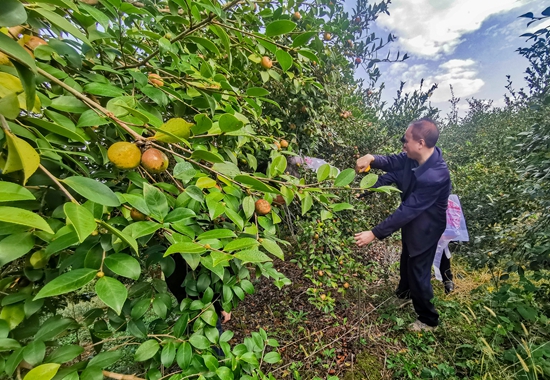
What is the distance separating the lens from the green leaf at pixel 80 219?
364mm

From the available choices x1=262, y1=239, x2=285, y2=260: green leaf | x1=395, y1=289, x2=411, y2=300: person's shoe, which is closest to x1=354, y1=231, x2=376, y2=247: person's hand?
x1=395, y1=289, x2=411, y2=300: person's shoe

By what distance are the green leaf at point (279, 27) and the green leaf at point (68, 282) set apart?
2.24 ft

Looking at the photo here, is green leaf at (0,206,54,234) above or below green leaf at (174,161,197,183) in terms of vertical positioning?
below

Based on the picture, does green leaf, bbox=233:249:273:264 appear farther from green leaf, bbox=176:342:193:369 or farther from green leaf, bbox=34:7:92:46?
green leaf, bbox=34:7:92:46

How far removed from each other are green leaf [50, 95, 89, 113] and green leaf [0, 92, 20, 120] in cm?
25

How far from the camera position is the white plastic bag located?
7.93 ft

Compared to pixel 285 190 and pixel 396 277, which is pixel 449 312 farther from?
pixel 285 190

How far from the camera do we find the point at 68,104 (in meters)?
0.56

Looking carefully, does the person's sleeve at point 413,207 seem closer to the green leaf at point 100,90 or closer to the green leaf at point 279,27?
the green leaf at point 279,27

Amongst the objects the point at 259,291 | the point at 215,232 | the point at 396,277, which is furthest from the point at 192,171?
the point at 396,277

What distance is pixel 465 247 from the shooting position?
3225 millimetres

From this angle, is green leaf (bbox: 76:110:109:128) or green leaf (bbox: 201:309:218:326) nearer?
green leaf (bbox: 76:110:109:128)

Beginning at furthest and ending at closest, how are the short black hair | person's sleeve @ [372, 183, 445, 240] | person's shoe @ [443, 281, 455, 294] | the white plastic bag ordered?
person's shoe @ [443, 281, 455, 294], the white plastic bag, the short black hair, person's sleeve @ [372, 183, 445, 240]

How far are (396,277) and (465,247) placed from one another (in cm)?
126
